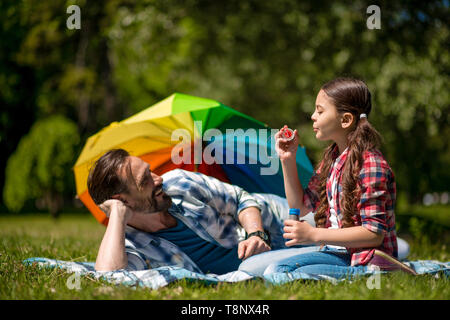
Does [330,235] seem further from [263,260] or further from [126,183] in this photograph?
[126,183]

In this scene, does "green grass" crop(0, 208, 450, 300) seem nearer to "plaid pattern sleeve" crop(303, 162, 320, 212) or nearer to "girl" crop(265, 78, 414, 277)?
"girl" crop(265, 78, 414, 277)

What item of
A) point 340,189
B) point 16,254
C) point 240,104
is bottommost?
point 16,254

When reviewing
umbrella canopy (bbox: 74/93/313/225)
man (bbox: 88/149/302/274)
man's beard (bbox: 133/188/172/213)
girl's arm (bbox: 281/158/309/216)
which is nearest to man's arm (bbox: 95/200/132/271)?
man (bbox: 88/149/302/274)

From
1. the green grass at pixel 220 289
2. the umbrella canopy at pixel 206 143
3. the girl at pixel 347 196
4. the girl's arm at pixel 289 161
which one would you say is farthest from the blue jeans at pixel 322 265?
the umbrella canopy at pixel 206 143

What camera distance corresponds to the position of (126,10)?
8.41 metres

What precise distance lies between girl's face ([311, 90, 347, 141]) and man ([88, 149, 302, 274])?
2.47ft

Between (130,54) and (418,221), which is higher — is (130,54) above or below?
above

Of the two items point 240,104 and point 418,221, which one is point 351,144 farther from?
point 240,104

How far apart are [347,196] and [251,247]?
657mm

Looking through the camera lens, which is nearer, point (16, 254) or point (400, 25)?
point (16, 254)

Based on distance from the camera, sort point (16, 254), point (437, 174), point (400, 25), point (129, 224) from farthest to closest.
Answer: point (437, 174)
point (400, 25)
point (16, 254)
point (129, 224)

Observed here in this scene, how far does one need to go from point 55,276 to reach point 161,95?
20014 millimetres

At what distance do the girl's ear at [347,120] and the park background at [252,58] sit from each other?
231cm
